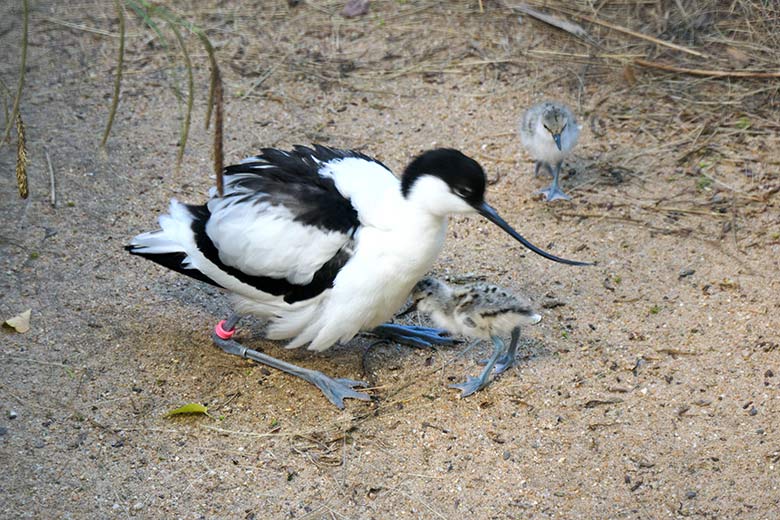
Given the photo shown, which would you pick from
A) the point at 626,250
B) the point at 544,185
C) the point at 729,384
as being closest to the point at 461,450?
the point at 729,384

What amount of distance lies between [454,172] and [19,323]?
2363 mm

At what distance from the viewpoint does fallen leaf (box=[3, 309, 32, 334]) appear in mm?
4480

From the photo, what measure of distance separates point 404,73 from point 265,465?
3832 millimetres

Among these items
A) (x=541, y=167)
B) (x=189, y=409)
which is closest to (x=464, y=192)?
(x=189, y=409)

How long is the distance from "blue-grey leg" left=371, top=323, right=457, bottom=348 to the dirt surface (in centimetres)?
8

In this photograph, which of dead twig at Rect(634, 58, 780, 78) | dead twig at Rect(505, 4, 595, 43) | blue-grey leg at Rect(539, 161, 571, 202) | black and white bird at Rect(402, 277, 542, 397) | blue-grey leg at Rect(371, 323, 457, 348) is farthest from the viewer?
dead twig at Rect(505, 4, 595, 43)

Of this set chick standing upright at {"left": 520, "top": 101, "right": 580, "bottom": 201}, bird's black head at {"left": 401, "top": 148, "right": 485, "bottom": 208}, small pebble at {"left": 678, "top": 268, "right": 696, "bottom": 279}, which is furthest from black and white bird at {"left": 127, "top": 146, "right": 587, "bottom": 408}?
chick standing upright at {"left": 520, "top": 101, "right": 580, "bottom": 201}

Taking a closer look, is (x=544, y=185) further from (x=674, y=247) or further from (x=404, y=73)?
(x=404, y=73)

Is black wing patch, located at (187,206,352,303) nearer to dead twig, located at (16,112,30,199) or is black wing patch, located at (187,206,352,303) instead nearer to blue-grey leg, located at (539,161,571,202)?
dead twig, located at (16,112,30,199)

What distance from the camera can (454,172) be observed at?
380 centimetres

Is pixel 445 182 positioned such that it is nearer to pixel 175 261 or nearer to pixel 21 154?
pixel 175 261

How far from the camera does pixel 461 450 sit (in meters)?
3.94

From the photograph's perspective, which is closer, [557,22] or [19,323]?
[19,323]

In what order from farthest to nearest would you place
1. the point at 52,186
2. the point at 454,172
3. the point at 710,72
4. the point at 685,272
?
1. the point at 710,72
2. the point at 52,186
3. the point at 685,272
4. the point at 454,172
